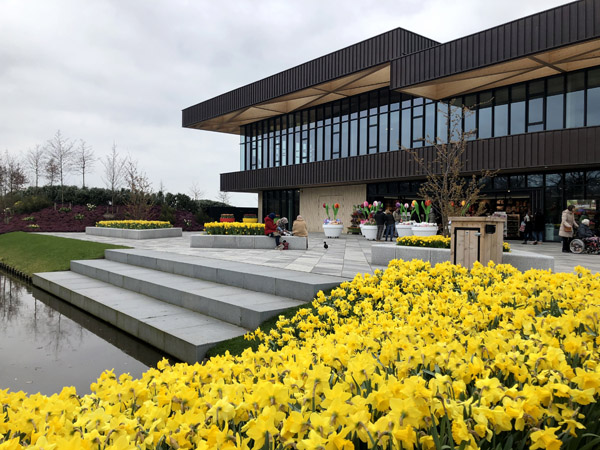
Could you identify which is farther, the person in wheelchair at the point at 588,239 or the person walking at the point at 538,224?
the person walking at the point at 538,224

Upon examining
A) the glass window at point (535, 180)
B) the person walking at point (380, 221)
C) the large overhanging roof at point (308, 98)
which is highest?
the large overhanging roof at point (308, 98)

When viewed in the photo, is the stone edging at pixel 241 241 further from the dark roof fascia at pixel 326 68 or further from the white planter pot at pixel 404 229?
the dark roof fascia at pixel 326 68

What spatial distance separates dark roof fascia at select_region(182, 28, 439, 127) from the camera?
20.6 meters

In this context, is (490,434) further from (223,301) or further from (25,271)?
(25,271)

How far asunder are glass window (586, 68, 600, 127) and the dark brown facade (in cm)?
221

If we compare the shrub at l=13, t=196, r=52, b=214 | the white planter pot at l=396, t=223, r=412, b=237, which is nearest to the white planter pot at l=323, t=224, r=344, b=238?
the white planter pot at l=396, t=223, r=412, b=237

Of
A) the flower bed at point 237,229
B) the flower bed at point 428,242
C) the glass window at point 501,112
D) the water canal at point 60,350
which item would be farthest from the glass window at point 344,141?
the water canal at point 60,350

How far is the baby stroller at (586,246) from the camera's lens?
591 inches

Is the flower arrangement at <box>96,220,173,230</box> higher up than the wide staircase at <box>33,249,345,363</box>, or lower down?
higher up

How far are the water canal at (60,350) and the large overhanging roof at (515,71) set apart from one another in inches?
680

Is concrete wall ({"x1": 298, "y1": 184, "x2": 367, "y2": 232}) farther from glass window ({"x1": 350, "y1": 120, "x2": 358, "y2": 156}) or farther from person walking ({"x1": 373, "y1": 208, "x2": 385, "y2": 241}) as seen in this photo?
person walking ({"x1": 373, "y1": 208, "x2": 385, "y2": 241})

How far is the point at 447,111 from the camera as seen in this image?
22.1 meters

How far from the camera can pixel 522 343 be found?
86.7 inches

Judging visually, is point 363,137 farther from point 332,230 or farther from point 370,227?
point 370,227
